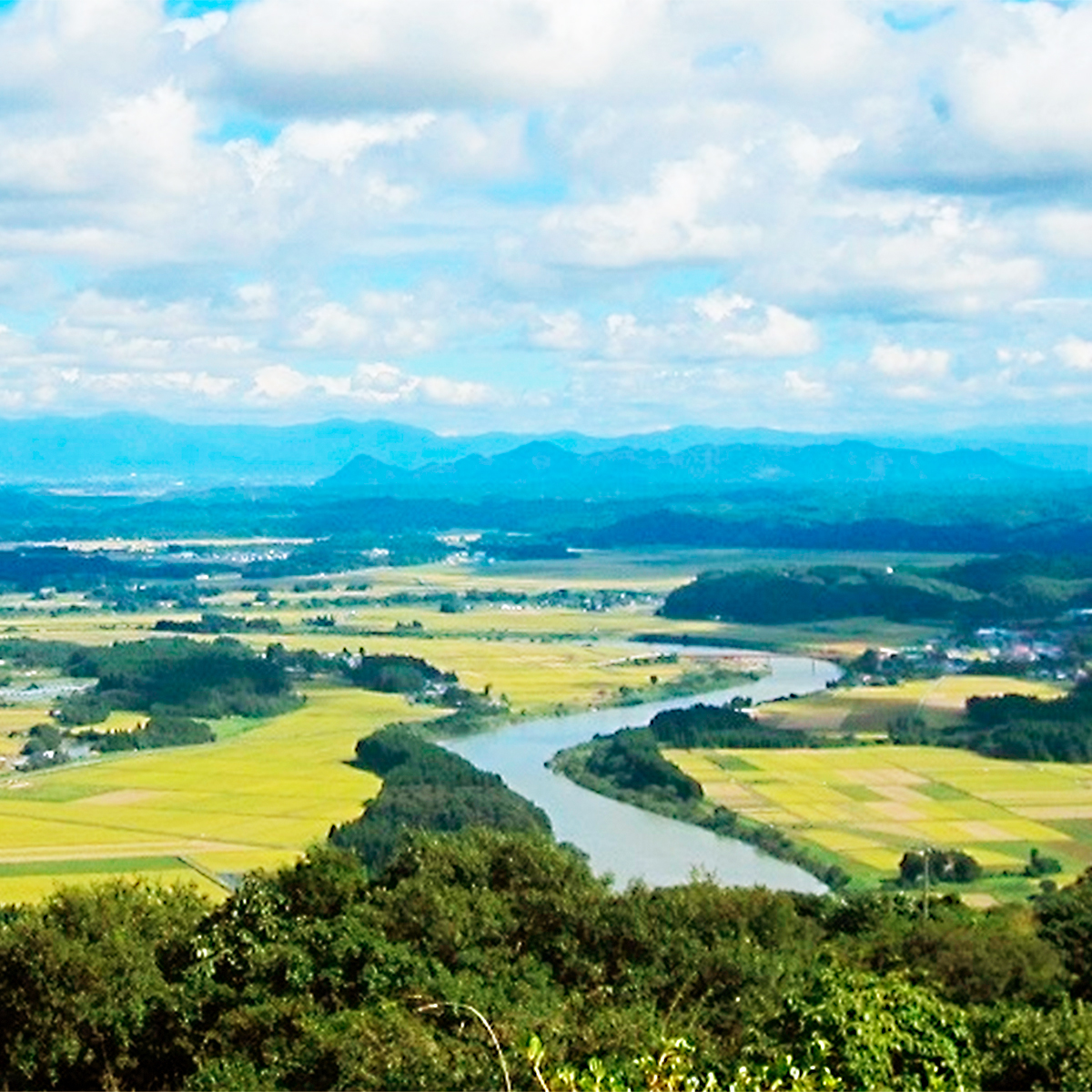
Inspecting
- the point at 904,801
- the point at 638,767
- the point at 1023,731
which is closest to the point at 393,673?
the point at 638,767

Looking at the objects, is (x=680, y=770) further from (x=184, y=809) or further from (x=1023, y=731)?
(x=184, y=809)

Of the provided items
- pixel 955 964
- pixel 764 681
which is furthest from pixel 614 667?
pixel 955 964

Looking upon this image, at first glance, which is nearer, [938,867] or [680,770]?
[938,867]

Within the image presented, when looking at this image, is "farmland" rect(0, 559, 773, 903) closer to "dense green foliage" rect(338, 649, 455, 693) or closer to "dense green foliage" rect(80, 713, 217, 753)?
"dense green foliage" rect(80, 713, 217, 753)

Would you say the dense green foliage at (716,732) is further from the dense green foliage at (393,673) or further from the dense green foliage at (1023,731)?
the dense green foliage at (393,673)

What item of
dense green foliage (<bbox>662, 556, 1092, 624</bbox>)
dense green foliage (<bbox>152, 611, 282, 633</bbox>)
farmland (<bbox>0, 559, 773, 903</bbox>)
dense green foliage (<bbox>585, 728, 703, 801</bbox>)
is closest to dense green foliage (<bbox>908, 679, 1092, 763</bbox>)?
dense green foliage (<bbox>585, 728, 703, 801</bbox>)

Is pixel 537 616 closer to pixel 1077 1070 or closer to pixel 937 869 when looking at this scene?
pixel 937 869

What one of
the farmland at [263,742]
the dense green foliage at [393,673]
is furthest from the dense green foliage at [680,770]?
the dense green foliage at [393,673]
